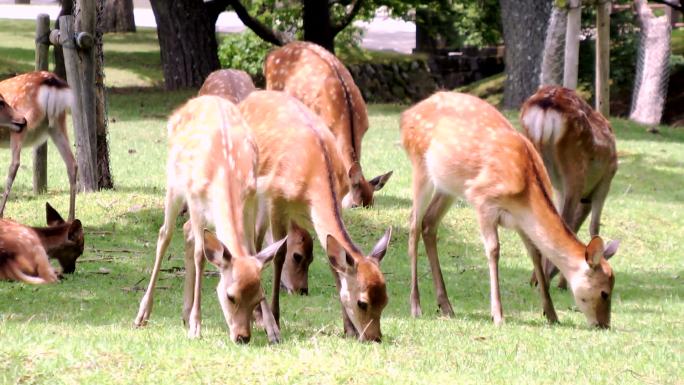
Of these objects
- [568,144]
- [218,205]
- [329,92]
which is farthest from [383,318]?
[329,92]

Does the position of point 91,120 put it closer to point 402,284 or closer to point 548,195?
point 402,284

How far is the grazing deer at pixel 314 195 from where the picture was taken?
7.29m

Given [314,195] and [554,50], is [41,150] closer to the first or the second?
[314,195]

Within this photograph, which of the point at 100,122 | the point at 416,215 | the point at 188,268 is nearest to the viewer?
the point at 188,268

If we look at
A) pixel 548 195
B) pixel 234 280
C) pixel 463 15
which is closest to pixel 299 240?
pixel 548 195

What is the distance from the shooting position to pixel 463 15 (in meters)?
29.3

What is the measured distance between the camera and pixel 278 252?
26.4 ft

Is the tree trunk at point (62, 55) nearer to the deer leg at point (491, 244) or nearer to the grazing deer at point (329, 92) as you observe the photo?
the grazing deer at point (329, 92)

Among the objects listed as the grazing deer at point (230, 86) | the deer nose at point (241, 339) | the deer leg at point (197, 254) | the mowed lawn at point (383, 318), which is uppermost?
the grazing deer at point (230, 86)

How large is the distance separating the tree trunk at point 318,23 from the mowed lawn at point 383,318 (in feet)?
22.0

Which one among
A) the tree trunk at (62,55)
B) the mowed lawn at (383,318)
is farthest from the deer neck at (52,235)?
the tree trunk at (62,55)

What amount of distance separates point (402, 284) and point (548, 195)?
2.15 m

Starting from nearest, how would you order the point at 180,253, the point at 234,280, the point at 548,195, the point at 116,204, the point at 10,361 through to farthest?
the point at 10,361 < the point at 234,280 < the point at 548,195 < the point at 180,253 < the point at 116,204

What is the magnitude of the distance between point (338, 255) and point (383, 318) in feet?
4.07
